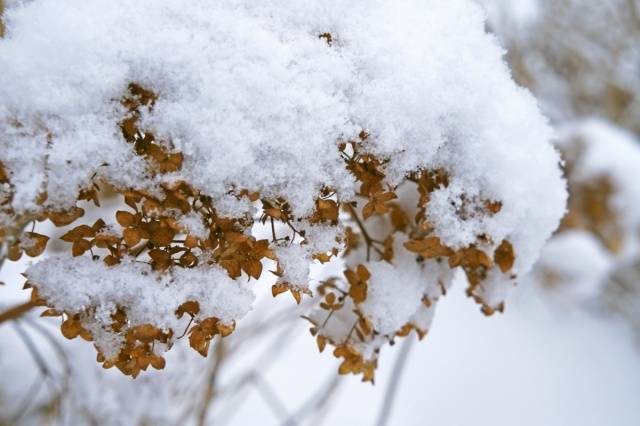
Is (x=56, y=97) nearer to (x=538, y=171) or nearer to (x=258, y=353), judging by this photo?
(x=538, y=171)

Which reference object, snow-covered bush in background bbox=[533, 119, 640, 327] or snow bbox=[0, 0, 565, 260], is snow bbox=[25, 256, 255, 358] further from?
snow-covered bush in background bbox=[533, 119, 640, 327]

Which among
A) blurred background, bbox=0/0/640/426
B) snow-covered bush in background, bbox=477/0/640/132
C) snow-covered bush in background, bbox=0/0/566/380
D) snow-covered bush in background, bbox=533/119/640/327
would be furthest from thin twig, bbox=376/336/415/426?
snow-covered bush in background, bbox=477/0/640/132

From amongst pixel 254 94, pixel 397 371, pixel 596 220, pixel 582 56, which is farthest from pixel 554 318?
pixel 254 94

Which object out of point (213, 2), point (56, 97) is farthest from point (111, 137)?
point (213, 2)

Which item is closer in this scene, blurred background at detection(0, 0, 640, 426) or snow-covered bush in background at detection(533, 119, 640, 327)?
blurred background at detection(0, 0, 640, 426)

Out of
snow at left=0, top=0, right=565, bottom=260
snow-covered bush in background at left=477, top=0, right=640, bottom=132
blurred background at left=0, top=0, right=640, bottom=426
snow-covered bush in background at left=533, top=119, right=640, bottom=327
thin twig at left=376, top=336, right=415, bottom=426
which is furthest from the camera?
snow-covered bush in background at left=477, top=0, right=640, bottom=132

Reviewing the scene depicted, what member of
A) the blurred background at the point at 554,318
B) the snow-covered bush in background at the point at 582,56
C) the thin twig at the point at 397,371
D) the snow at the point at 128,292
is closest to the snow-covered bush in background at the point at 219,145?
the snow at the point at 128,292

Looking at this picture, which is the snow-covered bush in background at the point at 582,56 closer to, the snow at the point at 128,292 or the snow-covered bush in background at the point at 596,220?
the snow-covered bush in background at the point at 596,220
